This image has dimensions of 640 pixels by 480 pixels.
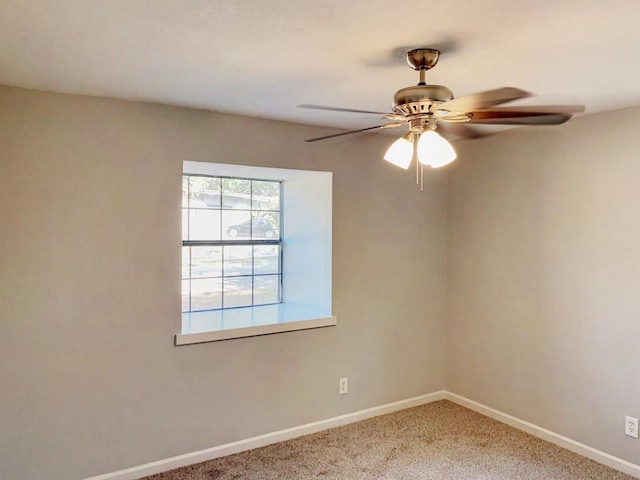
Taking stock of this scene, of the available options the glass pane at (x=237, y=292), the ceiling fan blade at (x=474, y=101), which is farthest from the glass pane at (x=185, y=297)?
the ceiling fan blade at (x=474, y=101)

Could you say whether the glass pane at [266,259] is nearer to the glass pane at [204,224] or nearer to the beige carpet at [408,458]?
the glass pane at [204,224]

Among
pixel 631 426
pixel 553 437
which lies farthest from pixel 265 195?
pixel 631 426

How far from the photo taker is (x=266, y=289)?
385 centimetres

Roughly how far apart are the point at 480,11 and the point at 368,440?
106 inches

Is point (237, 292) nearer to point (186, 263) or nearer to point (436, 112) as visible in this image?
point (186, 263)

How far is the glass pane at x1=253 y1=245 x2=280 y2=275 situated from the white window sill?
319mm

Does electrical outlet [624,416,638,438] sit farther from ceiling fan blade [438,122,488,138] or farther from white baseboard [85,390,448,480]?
ceiling fan blade [438,122,488,138]

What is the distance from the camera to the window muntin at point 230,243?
3449mm

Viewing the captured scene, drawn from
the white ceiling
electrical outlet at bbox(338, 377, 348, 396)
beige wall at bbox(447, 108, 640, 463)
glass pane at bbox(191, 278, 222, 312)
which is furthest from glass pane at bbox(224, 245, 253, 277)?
beige wall at bbox(447, 108, 640, 463)

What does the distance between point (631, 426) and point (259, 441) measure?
229 centimetres

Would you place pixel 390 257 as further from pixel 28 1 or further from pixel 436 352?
pixel 28 1

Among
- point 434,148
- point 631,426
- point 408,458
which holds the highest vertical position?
point 434,148

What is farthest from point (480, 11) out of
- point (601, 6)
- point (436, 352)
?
point (436, 352)

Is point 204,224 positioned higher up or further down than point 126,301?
higher up
